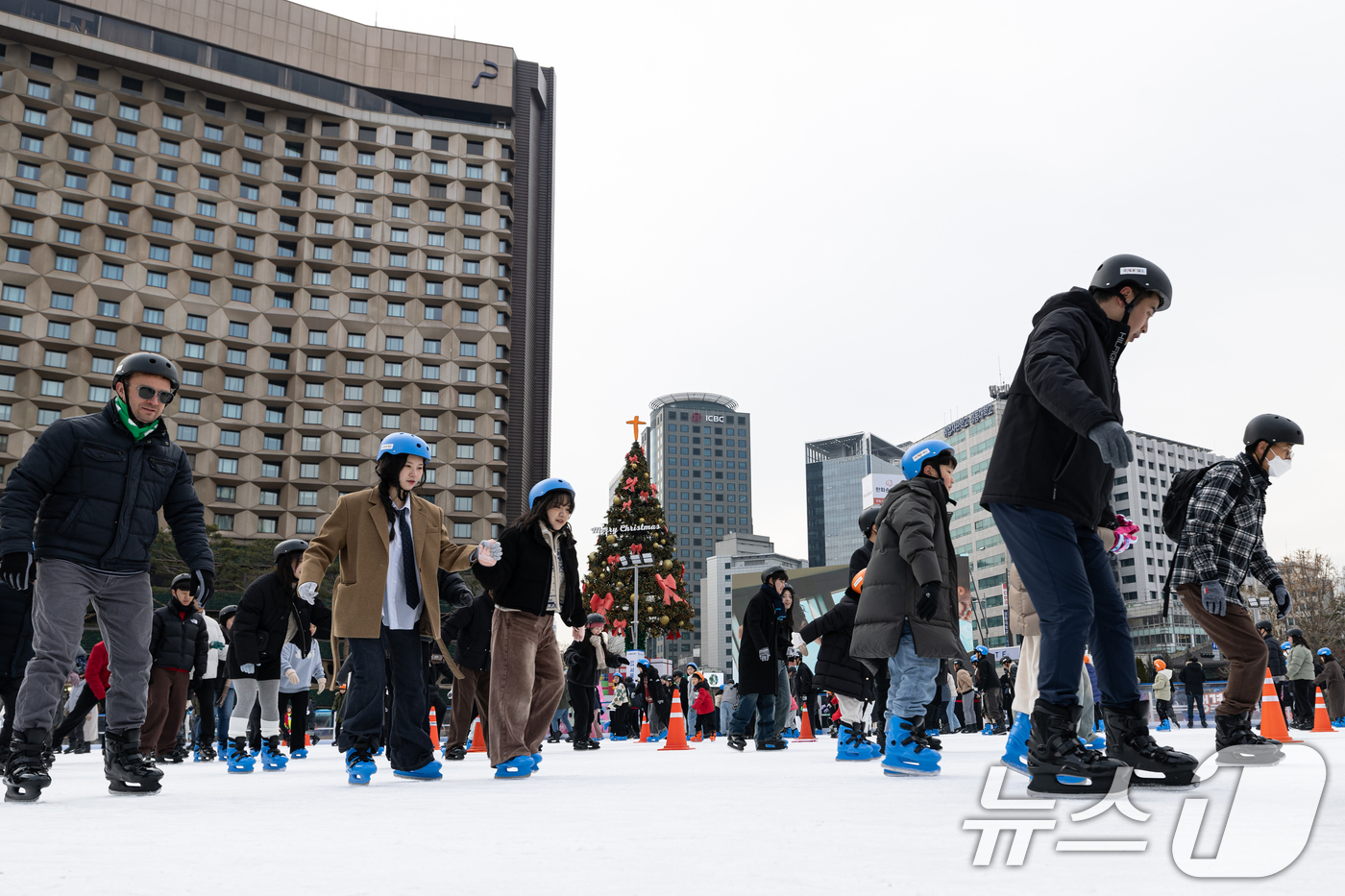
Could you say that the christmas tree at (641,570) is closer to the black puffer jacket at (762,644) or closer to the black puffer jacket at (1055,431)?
the black puffer jacket at (762,644)

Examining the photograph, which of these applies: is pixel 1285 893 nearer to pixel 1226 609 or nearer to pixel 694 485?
pixel 1226 609

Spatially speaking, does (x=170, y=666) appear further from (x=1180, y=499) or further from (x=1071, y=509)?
(x=1180, y=499)

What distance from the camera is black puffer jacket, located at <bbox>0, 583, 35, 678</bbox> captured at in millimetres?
6344

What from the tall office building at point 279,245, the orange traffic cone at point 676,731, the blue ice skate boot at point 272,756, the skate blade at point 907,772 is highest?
the tall office building at point 279,245

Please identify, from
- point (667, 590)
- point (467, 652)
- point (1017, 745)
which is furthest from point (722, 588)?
point (1017, 745)

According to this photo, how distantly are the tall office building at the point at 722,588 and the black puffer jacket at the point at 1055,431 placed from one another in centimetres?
15809

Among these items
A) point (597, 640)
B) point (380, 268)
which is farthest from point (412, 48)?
point (597, 640)

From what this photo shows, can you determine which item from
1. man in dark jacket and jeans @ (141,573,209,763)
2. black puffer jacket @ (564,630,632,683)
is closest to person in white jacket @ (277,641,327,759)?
man in dark jacket and jeans @ (141,573,209,763)

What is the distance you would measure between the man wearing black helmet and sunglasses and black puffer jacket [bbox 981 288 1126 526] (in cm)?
348

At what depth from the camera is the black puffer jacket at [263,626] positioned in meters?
6.55

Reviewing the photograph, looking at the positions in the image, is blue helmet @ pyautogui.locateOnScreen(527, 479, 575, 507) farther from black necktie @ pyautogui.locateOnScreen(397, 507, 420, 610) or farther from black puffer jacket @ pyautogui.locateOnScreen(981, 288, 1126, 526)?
black puffer jacket @ pyautogui.locateOnScreen(981, 288, 1126, 526)

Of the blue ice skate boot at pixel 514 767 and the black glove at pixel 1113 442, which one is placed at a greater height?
the black glove at pixel 1113 442

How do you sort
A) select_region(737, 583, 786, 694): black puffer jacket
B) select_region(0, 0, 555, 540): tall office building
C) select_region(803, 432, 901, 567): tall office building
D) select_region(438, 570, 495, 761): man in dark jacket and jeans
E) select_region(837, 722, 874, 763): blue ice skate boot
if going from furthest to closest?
select_region(803, 432, 901, 567): tall office building, select_region(0, 0, 555, 540): tall office building, select_region(737, 583, 786, 694): black puffer jacket, select_region(438, 570, 495, 761): man in dark jacket and jeans, select_region(837, 722, 874, 763): blue ice skate boot

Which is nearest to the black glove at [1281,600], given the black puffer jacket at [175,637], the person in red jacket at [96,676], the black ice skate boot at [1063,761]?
the black ice skate boot at [1063,761]
